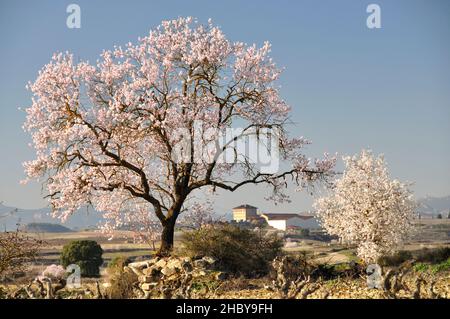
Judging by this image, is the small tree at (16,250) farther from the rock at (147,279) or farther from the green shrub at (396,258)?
the green shrub at (396,258)

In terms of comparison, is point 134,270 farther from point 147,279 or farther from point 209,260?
point 209,260

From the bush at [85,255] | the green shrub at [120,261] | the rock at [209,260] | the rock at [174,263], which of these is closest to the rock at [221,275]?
the rock at [209,260]

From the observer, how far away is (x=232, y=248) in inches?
605

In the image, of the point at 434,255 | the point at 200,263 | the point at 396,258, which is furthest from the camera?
the point at 434,255

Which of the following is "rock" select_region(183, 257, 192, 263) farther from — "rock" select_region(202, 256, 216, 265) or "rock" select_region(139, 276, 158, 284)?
"rock" select_region(139, 276, 158, 284)

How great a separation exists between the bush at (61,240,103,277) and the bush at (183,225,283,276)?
5418 millimetres

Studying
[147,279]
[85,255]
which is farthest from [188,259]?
[85,255]

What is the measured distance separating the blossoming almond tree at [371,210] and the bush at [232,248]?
85.1 inches

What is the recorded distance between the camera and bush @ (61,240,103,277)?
19484mm

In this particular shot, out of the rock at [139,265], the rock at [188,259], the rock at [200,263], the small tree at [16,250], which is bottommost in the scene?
the rock at [139,265]

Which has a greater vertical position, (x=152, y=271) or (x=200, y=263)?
(x=200, y=263)

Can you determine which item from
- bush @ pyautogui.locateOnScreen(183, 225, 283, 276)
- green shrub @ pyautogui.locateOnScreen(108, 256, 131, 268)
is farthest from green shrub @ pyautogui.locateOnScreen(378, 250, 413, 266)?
green shrub @ pyautogui.locateOnScreen(108, 256, 131, 268)

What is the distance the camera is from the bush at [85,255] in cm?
1948

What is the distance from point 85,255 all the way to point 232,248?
6.56 m
